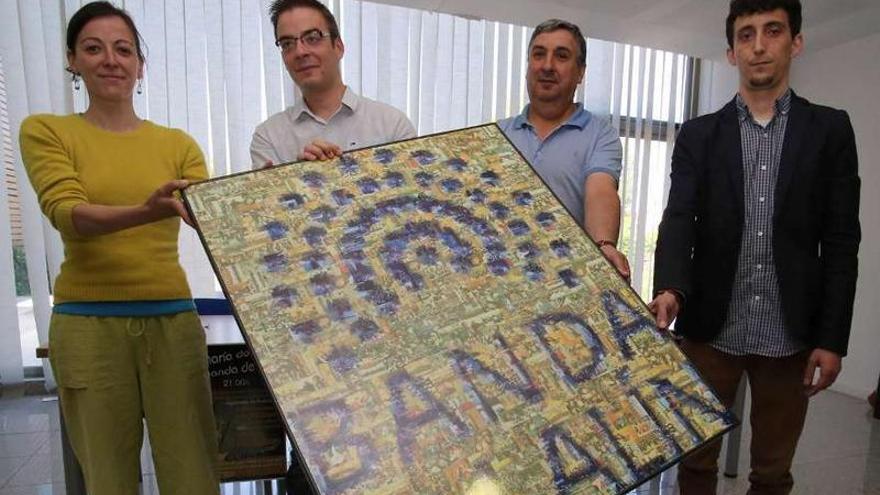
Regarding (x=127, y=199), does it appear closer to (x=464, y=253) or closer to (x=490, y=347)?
(x=464, y=253)

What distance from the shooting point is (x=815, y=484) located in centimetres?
250

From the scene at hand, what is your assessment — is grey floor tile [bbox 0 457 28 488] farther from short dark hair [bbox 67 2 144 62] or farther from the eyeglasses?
the eyeglasses

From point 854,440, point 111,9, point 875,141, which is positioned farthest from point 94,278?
point 875,141

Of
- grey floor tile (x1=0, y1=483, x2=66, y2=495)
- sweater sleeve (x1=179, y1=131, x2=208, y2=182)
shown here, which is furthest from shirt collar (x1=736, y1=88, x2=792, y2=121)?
grey floor tile (x1=0, y1=483, x2=66, y2=495)

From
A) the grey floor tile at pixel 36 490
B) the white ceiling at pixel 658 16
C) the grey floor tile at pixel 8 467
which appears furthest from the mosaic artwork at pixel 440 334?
the white ceiling at pixel 658 16

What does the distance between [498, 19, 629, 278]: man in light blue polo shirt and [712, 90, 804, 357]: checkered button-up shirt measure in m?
0.35

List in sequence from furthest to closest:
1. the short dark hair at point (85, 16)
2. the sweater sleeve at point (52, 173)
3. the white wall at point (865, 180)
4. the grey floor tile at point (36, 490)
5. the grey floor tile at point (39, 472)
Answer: the white wall at point (865, 180) < the grey floor tile at point (39, 472) < the grey floor tile at point (36, 490) < the short dark hair at point (85, 16) < the sweater sleeve at point (52, 173)

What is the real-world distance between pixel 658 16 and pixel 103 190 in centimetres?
341

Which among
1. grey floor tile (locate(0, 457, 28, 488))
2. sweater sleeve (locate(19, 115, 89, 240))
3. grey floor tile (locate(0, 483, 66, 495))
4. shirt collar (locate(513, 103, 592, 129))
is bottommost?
grey floor tile (locate(0, 457, 28, 488))

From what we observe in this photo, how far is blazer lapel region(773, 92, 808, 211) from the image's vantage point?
1.44 metres

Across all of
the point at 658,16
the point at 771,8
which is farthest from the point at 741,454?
the point at 658,16

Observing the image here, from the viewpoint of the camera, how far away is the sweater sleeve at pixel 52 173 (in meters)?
1.21

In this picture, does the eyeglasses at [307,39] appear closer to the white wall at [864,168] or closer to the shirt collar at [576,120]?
the shirt collar at [576,120]

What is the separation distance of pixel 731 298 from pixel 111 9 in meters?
1.78
